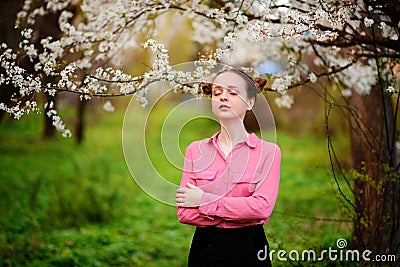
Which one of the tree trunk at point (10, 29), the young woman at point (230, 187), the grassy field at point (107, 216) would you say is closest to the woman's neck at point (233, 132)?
the young woman at point (230, 187)

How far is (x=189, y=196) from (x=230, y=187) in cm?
19

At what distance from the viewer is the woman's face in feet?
8.54

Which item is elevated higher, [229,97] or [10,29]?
[10,29]

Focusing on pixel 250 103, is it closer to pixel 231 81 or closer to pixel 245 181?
pixel 231 81

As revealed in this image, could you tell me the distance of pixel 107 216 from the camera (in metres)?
7.52

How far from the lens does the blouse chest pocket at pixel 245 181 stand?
2.53 metres

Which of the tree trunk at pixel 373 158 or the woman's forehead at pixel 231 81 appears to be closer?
the woman's forehead at pixel 231 81

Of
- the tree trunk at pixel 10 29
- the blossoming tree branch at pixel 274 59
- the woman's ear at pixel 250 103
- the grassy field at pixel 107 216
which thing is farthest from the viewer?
the grassy field at pixel 107 216

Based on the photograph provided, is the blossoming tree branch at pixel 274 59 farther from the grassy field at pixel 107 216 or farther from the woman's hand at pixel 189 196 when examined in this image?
the woman's hand at pixel 189 196

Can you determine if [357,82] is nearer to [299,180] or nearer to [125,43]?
[125,43]

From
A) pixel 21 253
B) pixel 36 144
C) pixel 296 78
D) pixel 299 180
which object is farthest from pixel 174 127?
pixel 36 144

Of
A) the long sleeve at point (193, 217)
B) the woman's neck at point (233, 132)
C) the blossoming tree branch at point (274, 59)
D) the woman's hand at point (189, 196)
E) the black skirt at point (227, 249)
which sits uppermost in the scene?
the blossoming tree branch at point (274, 59)

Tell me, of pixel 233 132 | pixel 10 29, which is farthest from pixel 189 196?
pixel 10 29

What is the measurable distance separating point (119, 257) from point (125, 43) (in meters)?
2.25
